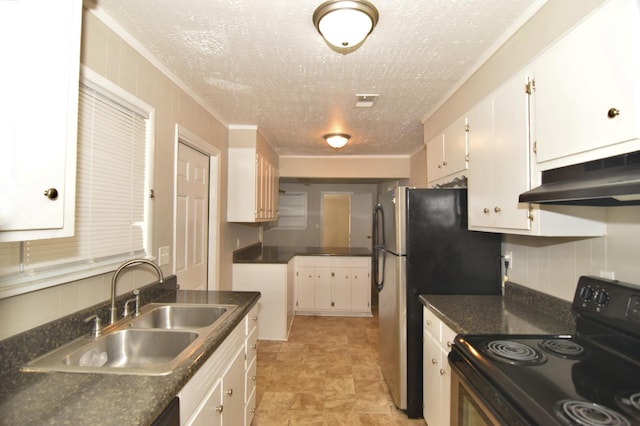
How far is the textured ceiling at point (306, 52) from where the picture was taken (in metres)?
1.36

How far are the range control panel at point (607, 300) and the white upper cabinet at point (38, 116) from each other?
1.93 m

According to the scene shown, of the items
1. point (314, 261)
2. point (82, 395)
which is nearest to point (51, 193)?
point (82, 395)

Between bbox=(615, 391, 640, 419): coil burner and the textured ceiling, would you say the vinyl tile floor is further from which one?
the textured ceiling

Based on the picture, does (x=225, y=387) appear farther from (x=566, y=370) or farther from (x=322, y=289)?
(x=322, y=289)

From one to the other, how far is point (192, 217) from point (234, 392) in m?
1.47

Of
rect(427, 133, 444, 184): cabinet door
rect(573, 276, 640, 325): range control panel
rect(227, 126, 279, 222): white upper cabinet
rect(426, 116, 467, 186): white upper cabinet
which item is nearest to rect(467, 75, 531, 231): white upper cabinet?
rect(426, 116, 467, 186): white upper cabinet

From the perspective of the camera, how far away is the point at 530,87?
4.25ft

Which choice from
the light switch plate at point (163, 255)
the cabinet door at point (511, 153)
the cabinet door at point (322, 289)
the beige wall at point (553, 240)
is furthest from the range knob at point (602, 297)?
the cabinet door at point (322, 289)

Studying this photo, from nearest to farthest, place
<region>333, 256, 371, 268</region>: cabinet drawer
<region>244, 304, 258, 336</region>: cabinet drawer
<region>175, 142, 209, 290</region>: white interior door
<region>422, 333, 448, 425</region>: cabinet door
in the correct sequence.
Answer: <region>422, 333, 448, 425</region>: cabinet door
<region>244, 304, 258, 336</region>: cabinet drawer
<region>175, 142, 209, 290</region>: white interior door
<region>333, 256, 371, 268</region>: cabinet drawer

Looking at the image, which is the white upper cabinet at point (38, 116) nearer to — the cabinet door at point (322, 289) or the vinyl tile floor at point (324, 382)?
the vinyl tile floor at point (324, 382)

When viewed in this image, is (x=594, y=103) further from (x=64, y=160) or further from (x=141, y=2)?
(x=141, y=2)

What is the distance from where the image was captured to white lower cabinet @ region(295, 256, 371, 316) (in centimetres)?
427

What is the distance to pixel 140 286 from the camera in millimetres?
1689

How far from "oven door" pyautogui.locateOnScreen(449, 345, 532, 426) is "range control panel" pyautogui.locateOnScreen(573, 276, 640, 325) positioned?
56 centimetres
